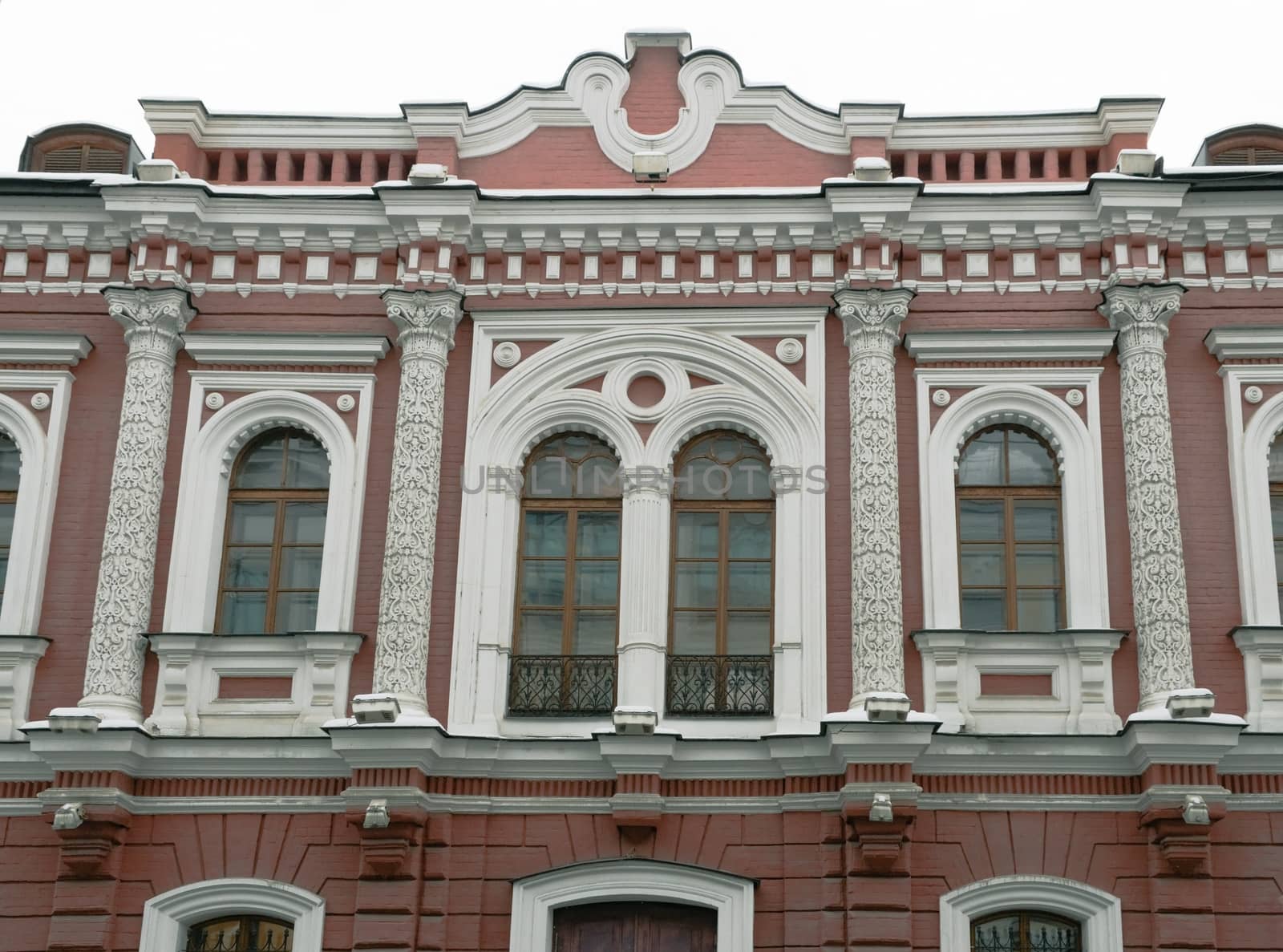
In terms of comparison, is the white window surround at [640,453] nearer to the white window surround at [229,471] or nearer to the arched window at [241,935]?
the white window surround at [229,471]

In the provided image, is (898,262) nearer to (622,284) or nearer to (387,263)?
(622,284)

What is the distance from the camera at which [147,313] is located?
16.1 metres

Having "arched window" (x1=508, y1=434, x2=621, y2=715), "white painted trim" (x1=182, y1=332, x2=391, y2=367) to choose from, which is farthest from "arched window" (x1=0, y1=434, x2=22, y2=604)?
"arched window" (x1=508, y1=434, x2=621, y2=715)

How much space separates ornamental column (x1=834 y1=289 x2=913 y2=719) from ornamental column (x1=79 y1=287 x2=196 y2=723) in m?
6.13

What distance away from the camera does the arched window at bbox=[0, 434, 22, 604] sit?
15969 mm

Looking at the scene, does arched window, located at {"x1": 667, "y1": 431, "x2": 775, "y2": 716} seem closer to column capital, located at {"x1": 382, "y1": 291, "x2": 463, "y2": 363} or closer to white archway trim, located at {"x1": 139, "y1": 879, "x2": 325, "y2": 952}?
column capital, located at {"x1": 382, "y1": 291, "x2": 463, "y2": 363}

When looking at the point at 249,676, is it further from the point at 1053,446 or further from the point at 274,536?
the point at 1053,446

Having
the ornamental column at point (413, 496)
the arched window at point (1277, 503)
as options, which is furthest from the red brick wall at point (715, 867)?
the arched window at point (1277, 503)

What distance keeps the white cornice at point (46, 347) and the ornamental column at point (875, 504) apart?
702cm

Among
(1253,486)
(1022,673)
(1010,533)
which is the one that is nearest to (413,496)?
(1010,533)

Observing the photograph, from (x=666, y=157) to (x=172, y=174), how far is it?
468 cm

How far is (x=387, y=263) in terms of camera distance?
16578mm

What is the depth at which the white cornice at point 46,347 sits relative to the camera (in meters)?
16.2

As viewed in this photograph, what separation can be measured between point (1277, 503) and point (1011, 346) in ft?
8.93
